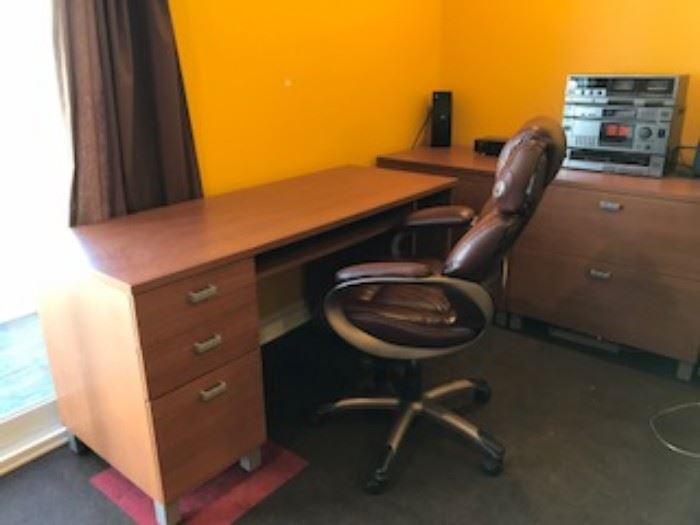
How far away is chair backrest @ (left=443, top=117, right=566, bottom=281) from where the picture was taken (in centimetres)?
144

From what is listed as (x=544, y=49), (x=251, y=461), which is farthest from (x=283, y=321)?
(x=544, y=49)

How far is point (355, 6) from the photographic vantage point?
100 inches

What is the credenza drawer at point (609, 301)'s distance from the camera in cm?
215

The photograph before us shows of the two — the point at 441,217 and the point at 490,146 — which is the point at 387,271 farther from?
the point at 490,146

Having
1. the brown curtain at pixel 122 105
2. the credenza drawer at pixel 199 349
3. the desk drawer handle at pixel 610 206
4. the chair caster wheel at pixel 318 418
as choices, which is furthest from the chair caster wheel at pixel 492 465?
the brown curtain at pixel 122 105

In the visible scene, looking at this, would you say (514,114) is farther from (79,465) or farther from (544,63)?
(79,465)

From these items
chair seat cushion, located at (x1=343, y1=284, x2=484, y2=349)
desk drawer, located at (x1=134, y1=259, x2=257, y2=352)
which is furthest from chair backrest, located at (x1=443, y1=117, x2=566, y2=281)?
desk drawer, located at (x1=134, y1=259, x2=257, y2=352)

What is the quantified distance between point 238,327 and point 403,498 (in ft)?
2.28

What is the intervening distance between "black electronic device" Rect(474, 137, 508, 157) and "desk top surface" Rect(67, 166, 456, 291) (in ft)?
1.76

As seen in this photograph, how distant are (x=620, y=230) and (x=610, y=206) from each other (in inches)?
4.0

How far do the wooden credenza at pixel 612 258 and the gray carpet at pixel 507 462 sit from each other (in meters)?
0.20

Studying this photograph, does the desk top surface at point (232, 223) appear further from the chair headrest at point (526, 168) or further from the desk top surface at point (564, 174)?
the chair headrest at point (526, 168)

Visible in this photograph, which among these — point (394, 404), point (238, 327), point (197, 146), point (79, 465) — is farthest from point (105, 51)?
point (394, 404)

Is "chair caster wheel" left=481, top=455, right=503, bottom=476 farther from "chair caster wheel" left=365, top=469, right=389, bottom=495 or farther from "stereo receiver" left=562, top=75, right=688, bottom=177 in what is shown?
"stereo receiver" left=562, top=75, right=688, bottom=177
